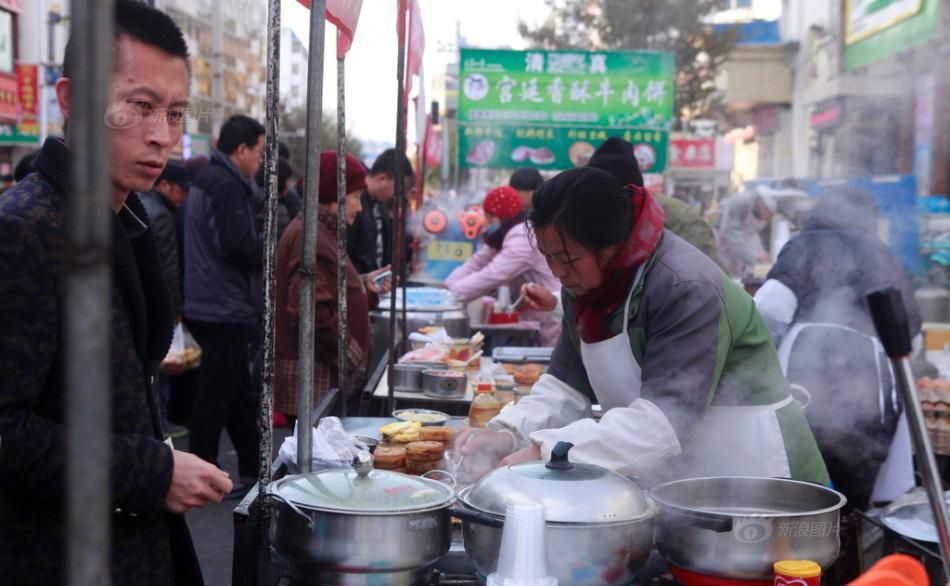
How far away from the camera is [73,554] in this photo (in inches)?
28.8

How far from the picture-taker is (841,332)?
394 cm

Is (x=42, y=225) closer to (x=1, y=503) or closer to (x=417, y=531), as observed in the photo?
(x=1, y=503)

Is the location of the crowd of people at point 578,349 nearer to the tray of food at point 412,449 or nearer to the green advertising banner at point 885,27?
the tray of food at point 412,449

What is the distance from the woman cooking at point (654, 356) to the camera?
2.00m

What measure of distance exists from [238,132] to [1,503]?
3.88 metres

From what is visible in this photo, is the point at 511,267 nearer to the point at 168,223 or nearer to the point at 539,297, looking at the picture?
the point at 539,297

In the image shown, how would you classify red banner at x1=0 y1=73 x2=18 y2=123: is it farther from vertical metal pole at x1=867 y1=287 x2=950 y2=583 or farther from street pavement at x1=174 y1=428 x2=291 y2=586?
vertical metal pole at x1=867 y1=287 x2=950 y2=583

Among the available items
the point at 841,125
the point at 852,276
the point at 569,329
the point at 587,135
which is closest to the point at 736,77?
the point at 841,125

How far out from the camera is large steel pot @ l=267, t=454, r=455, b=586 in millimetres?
1555

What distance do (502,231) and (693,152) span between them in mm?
14826

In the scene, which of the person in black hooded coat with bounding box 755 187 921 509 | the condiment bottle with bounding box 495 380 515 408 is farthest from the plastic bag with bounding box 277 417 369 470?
the person in black hooded coat with bounding box 755 187 921 509

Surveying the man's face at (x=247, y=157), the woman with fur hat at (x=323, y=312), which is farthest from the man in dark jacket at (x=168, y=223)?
the woman with fur hat at (x=323, y=312)

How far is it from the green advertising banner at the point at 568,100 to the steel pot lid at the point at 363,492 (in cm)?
900

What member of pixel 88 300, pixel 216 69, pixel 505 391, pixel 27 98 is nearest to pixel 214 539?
pixel 505 391
